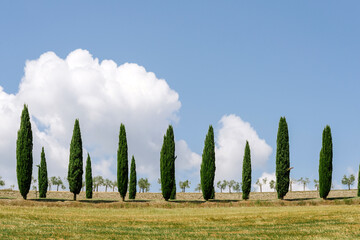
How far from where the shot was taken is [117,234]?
74.8 ft

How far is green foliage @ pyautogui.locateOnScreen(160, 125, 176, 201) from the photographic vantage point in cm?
5978

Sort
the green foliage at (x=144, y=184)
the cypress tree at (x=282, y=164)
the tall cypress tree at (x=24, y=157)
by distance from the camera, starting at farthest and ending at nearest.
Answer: the green foliage at (x=144, y=184)
the cypress tree at (x=282, y=164)
the tall cypress tree at (x=24, y=157)

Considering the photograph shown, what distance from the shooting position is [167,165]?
60.2 meters

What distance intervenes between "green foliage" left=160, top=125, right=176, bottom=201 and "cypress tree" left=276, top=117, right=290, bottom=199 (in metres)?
15.9

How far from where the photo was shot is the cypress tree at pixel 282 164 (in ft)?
203

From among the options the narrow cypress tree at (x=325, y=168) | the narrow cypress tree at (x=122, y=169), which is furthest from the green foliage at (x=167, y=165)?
the narrow cypress tree at (x=325, y=168)

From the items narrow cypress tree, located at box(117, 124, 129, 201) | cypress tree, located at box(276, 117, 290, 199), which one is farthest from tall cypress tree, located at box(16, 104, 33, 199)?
cypress tree, located at box(276, 117, 290, 199)

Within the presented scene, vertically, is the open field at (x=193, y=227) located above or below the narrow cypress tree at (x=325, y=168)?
below

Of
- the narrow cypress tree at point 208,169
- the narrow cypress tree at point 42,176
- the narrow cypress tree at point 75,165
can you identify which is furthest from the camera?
the narrow cypress tree at point 42,176

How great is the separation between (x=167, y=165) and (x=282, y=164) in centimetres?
1741

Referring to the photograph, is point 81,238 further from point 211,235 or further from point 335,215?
point 335,215

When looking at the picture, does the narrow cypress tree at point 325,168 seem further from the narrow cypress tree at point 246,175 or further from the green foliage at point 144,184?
the green foliage at point 144,184

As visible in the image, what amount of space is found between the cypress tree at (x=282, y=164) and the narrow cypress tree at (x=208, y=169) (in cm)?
991

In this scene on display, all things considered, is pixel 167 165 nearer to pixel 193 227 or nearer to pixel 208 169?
pixel 208 169
